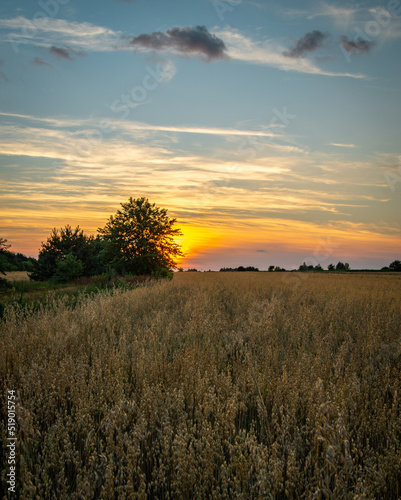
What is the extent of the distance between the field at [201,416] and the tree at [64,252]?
29.1 metres

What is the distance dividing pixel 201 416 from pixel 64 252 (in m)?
33.9

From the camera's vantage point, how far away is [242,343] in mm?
5707

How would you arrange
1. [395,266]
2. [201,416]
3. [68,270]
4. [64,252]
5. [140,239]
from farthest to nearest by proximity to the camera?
[395,266] < [64,252] < [68,270] < [140,239] < [201,416]

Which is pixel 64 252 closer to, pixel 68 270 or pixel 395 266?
pixel 68 270

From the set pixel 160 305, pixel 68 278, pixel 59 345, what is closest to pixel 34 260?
pixel 68 278

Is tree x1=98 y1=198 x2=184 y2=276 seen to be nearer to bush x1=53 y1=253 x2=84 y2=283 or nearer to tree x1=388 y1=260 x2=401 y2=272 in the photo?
bush x1=53 y1=253 x2=84 y2=283

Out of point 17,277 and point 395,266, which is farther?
point 395,266

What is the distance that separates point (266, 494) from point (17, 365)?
149 inches

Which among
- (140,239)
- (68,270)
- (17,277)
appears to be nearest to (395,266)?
(140,239)

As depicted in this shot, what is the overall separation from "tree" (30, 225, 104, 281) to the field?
29071 mm

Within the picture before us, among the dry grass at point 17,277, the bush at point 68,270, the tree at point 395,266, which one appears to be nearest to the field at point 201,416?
the bush at point 68,270

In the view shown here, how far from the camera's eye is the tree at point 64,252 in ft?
111

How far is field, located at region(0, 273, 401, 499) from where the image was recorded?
90.4 inches

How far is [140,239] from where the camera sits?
2311cm
